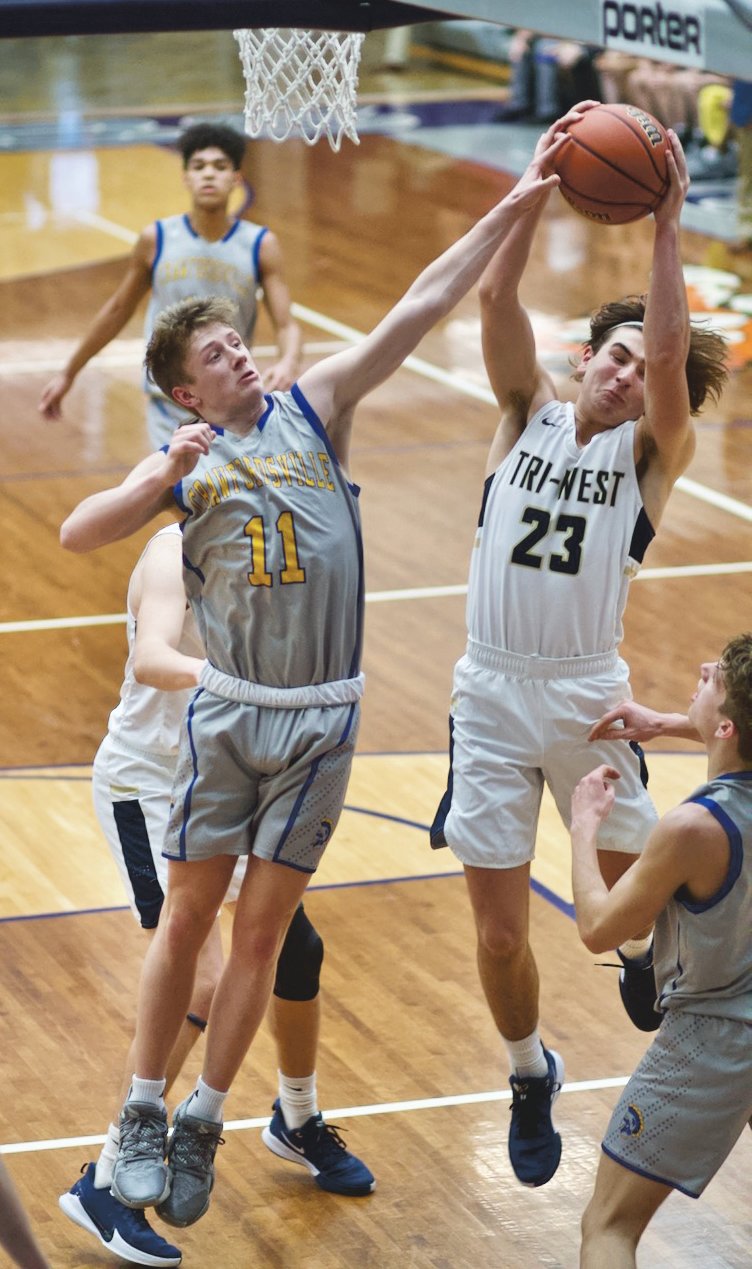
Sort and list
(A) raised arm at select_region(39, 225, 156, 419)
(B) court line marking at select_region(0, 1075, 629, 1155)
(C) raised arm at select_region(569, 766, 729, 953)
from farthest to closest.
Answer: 1. (A) raised arm at select_region(39, 225, 156, 419)
2. (B) court line marking at select_region(0, 1075, 629, 1155)
3. (C) raised arm at select_region(569, 766, 729, 953)

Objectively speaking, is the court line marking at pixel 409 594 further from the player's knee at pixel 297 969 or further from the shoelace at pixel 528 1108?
the shoelace at pixel 528 1108

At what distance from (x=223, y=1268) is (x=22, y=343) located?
31.2 ft

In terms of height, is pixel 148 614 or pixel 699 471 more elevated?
pixel 148 614

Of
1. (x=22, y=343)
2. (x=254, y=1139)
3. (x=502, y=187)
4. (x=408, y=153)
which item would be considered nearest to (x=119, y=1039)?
(x=254, y=1139)

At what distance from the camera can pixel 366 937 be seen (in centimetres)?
615

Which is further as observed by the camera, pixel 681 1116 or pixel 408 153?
Answer: pixel 408 153

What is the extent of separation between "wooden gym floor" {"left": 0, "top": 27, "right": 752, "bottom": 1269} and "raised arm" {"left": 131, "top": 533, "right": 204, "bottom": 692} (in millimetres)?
1314

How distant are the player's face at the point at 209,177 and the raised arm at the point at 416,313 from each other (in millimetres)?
4271

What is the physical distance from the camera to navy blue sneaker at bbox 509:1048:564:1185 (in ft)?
15.2

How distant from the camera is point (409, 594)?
30.0ft

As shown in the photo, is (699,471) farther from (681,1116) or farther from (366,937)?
(681,1116)

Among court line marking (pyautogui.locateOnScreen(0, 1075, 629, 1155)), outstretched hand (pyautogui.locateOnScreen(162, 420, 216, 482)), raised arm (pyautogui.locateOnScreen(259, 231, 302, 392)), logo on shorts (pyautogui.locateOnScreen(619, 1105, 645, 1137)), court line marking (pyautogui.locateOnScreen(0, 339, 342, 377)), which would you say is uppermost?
outstretched hand (pyautogui.locateOnScreen(162, 420, 216, 482))

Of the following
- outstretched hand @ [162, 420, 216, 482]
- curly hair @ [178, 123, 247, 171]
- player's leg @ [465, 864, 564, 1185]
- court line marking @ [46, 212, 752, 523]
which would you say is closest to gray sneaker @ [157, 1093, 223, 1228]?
player's leg @ [465, 864, 564, 1185]

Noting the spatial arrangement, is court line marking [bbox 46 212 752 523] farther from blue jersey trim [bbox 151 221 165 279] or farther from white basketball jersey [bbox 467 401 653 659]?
white basketball jersey [bbox 467 401 653 659]
